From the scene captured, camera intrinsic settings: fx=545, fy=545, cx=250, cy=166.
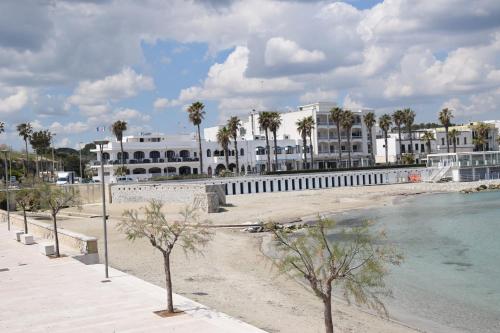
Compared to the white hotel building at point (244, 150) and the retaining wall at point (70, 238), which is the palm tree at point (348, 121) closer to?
the white hotel building at point (244, 150)

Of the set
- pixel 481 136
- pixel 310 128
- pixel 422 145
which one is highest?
pixel 310 128

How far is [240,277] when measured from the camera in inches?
976

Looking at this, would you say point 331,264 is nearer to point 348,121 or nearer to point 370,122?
point 348,121

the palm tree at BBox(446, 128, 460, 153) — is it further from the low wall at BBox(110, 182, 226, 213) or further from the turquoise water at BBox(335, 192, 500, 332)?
the low wall at BBox(110, 182, 226, 213)

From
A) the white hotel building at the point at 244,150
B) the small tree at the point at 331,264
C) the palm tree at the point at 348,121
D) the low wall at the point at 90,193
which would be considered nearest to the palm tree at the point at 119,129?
the white hotel building at the point at 244,150

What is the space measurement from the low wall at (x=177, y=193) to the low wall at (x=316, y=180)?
10948 mm

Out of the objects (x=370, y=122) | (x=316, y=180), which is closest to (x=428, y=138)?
(x=370, y=122)

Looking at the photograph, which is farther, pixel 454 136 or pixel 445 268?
pixel 454 136

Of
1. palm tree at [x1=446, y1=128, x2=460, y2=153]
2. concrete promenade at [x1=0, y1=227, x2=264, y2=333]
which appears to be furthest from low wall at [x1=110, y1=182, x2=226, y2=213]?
palm tree at [x1=446, y1=128, x2=460, y2=153]

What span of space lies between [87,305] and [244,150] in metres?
81.1

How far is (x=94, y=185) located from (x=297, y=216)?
2825 cm

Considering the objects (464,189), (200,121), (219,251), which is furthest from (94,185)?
(464,189)

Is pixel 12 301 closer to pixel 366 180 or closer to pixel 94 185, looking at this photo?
pixel 94 185

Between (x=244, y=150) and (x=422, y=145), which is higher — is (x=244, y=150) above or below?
above
